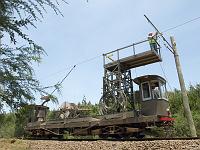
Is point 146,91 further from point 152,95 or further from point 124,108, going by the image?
point 124,108

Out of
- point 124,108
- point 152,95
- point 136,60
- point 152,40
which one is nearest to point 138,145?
point 152,95

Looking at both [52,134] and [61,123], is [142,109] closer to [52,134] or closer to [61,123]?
[61,123]

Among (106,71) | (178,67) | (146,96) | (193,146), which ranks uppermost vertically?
(106,71)

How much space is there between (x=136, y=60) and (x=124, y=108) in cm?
319

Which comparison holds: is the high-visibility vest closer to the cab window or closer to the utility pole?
the utility pole

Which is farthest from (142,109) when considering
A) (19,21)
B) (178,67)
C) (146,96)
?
(19,21)

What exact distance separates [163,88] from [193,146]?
24.3 ft

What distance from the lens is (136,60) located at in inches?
613

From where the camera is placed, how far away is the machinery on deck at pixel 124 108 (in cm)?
1240

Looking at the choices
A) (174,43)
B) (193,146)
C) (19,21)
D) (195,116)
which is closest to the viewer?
(19,21)

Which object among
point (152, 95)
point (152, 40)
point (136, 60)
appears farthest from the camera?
point (136, 60)

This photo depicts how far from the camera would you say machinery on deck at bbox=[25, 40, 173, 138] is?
40.7 ft

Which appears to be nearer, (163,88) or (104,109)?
(163,88)

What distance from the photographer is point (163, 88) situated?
13688 mm
